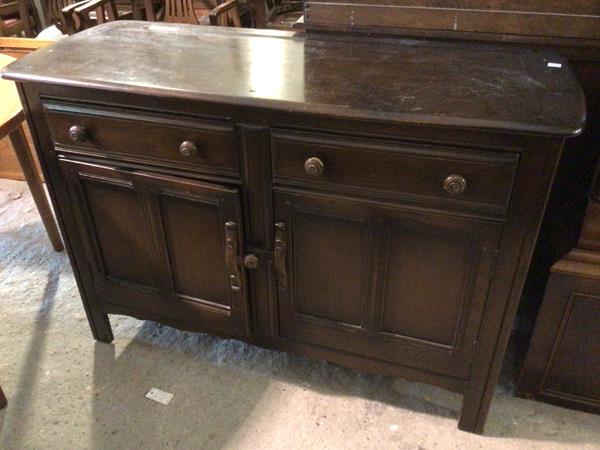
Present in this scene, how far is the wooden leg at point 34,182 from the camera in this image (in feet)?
5.59

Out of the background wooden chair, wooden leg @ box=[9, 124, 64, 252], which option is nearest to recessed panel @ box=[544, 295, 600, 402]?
wooden leg @ box=[9, 124, 64, 252]

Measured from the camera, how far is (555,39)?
1165mm

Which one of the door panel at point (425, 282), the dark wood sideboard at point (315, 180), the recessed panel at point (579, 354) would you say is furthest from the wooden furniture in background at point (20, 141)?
the recessed panel at point (579, 354)

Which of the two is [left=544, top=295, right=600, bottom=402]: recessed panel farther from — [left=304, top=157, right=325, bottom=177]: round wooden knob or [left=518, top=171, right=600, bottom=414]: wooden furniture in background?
[left=304, top=157, right=325, bottom=177]: round wooden knob

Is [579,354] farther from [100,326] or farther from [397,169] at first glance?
[100,326]

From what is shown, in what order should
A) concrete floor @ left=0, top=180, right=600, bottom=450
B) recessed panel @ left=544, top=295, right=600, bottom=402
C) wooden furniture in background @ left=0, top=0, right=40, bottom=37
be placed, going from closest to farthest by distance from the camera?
1. recessed panel @ left=544, top=295, right=600, bottom=402
2. concrete floor @ left=0, top=180, right=600, bottom=450
3. wooden furniture in background @ left=0, top=0, right=40, bottom=37

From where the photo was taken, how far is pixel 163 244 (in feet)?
3.97

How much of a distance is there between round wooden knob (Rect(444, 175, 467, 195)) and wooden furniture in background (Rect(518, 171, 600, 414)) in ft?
1.00

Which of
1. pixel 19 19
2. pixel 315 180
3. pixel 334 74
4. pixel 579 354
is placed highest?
pixel 334 74

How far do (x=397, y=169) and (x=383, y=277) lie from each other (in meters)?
0.25

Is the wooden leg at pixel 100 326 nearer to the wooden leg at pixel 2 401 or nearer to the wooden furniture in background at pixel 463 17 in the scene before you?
the wooden leg at pixel 2 401

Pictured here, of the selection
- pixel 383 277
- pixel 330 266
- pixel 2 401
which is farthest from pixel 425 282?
pixel 2 401

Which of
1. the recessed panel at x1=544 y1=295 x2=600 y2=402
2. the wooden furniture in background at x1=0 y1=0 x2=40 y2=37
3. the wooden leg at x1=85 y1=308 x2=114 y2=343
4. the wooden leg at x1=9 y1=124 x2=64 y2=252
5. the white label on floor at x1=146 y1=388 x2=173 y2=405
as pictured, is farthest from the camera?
the wooden furniture in background at x1=0 y1=0 x2=40 y2=37

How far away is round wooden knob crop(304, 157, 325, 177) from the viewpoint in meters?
0.96
